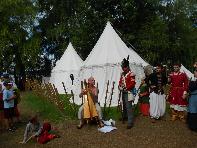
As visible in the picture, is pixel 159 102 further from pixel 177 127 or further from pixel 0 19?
pixel 0 19

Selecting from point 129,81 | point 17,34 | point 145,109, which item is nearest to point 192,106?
point 129,81

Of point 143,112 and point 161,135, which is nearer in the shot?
point 161,135

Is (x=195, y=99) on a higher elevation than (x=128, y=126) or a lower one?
higher

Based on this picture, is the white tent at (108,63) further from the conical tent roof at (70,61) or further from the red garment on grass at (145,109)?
the conical tent roof at (70,61)

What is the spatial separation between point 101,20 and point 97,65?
15.9m

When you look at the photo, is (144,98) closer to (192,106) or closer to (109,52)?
(192,106)

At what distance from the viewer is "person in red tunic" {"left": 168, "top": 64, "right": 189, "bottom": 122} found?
12852mm

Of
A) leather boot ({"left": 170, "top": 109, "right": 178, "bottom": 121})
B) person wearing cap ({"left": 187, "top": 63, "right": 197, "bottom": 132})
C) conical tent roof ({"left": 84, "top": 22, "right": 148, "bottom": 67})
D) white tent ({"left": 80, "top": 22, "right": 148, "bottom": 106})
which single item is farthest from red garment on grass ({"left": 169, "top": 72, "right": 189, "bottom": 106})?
conical tent roof ({"left": 84, "top": 22, "right": 148, "bottom": 67})

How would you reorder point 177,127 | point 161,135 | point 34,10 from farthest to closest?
1. point 34,10
2. point 177,127
3. point 161,135

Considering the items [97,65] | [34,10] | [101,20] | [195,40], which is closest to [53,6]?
[34,10]

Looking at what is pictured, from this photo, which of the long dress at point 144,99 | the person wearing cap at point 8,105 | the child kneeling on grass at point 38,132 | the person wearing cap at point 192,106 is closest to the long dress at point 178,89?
the person wearing cap at point 192,106

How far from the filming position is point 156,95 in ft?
44.0

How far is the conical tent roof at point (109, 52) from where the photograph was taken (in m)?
18.7

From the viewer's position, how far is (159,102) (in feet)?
44.0
